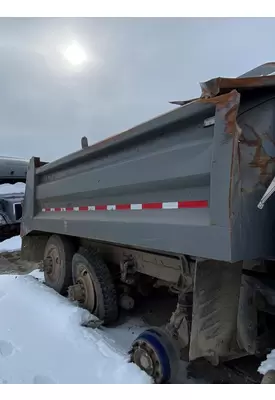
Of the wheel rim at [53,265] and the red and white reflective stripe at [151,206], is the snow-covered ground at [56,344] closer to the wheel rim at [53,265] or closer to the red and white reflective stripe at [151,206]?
→ the wheel rim at [53,265]

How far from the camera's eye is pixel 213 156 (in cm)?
177

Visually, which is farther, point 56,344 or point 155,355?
point 56,344

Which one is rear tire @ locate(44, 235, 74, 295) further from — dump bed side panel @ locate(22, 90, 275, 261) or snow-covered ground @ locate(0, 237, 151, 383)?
dump bed side panel @ locate(22, 90, 275, 261)

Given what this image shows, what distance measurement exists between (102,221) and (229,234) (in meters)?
1.43

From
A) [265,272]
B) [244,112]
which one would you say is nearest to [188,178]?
[244,112]

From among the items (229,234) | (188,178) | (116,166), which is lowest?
(229,234)

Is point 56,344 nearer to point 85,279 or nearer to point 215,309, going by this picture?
point 85,279

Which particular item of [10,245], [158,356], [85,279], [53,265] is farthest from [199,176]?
[10,245]

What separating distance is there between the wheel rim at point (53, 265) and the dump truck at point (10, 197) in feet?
13.0

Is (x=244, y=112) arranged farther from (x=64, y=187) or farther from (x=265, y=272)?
(x=64, y=187)

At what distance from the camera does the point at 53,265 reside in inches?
174

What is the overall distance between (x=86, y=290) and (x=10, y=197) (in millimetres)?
5383

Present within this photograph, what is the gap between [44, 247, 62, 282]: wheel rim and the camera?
425 centimetres

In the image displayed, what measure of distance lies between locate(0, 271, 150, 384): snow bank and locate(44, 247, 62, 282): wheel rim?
0.52m
